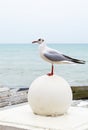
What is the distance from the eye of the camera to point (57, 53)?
4.99 meters

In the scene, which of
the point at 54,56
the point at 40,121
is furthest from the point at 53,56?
the point at 40,121

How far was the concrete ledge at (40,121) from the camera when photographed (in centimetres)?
459

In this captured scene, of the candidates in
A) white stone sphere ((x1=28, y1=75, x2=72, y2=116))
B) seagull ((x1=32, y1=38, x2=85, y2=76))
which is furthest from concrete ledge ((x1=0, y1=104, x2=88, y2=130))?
seagull ((x1=32, y1=38, x2=85, y2=76))

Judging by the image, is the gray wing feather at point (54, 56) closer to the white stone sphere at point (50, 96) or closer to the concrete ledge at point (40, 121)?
the white stone sphere at point (50, 96)

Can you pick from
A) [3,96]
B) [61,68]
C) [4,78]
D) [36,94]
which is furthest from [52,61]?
[61,68]

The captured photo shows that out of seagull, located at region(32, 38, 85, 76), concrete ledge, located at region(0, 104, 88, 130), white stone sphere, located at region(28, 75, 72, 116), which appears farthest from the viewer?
seagull, located at region(32, 38, 85, 76)

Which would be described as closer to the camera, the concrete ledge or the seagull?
the concrete ledge

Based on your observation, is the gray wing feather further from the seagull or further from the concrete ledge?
the concrete ledge

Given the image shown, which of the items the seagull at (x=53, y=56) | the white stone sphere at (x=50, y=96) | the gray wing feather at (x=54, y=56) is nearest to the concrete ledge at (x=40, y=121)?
the white stone sphere at (x=50, y=96)

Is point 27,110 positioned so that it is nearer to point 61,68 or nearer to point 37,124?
point 37,124

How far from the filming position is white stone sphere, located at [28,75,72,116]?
477cm

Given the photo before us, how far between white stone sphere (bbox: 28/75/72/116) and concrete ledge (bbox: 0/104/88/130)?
0.12 m

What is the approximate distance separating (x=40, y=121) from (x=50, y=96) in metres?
0.34

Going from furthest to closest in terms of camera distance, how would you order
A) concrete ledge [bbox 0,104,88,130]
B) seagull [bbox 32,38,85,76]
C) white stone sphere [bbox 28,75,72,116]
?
seagull [bbox 32,38,85,76], white stone sphere [bbox 28,75,72,116], concrete ledge [bbox 0,104,88,130]
